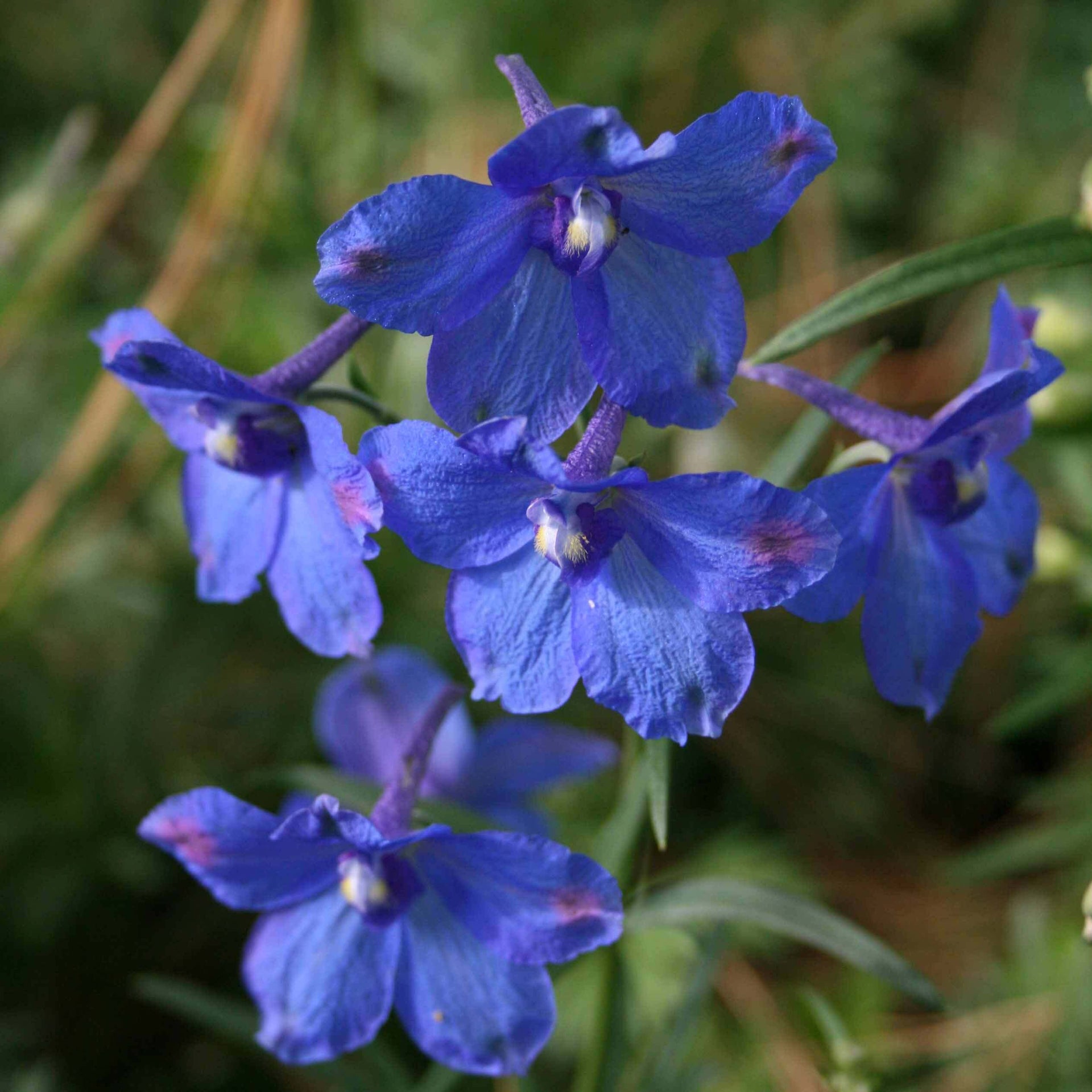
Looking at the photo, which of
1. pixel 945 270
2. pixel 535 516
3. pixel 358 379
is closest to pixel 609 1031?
pixel 535 516

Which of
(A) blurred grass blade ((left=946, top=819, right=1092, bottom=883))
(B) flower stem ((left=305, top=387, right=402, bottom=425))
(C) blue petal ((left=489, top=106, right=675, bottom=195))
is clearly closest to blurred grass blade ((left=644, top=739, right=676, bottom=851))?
(B) flower stem ((left=305, top=387, right=402, bottom=425))

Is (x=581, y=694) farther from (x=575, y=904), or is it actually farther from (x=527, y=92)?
(x=527, y=92)

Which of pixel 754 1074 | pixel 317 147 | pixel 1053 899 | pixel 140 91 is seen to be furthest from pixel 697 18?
pixel 754 1074

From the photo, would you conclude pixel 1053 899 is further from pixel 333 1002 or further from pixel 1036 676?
pixel 333 1002

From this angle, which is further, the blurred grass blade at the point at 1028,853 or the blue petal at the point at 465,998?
the blurred grass blade at the point at 1028,853

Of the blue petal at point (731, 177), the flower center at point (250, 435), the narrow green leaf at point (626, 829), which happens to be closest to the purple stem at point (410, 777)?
the narrow green leaf at point (626, 829)

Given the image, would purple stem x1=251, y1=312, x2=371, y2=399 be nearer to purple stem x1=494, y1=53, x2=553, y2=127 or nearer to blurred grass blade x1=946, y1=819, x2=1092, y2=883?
purple stem x1=494, y1=53, x2=553, y2=127

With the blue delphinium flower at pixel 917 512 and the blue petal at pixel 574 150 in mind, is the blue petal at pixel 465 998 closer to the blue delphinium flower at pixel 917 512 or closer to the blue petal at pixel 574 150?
the blue delphinium flower at pixel 917 512

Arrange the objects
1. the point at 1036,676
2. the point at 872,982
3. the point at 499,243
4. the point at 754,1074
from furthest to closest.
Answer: the point at 1036,676 < the point at 872,982 < the point at 754,1074 < the point at 499,243
